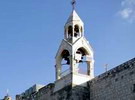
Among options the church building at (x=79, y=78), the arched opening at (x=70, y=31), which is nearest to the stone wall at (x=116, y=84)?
the church building at (x=79, y=78)

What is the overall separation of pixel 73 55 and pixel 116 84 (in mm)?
5800

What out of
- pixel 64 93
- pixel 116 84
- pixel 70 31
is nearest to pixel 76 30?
pixel 70 31

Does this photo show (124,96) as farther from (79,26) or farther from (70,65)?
(79,26)

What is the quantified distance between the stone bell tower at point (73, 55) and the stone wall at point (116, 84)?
1666 mm

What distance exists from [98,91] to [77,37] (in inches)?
237

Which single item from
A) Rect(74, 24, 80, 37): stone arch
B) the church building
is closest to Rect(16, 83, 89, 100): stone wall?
the church building

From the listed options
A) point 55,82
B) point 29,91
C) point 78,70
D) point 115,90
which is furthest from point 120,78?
point 29,91

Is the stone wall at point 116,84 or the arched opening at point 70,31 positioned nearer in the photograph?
the stone wall at point 116,84

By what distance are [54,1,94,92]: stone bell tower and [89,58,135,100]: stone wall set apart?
167 cm

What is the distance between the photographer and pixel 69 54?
125 ft

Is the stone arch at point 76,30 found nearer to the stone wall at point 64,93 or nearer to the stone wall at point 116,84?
the stone wall at point 64,93

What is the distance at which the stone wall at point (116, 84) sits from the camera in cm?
3162

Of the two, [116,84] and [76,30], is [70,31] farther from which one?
[116,84]

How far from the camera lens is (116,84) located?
108 feet
